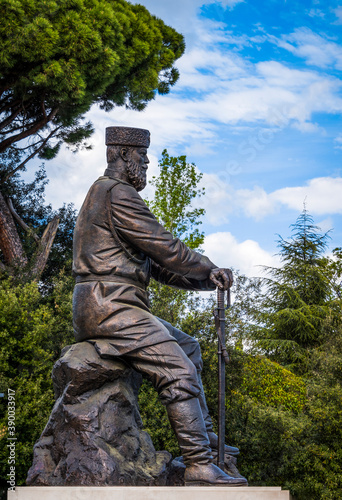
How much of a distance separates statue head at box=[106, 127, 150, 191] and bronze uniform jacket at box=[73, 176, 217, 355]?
160 millimetres

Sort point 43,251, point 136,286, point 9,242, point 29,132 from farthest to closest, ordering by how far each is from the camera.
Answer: point 43,251 < point 29,132 < point 9,242 < point 136,286

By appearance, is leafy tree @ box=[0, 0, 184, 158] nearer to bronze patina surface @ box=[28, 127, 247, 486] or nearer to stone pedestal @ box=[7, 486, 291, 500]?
bronze patina surface @ box=[28, 127, 247, 486]

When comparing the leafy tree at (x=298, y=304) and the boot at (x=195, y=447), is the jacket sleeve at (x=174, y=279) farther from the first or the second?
the leafy tree at (x=298, y=304)

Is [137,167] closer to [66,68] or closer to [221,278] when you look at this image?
[221,278]

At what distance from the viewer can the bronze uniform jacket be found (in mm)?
5418

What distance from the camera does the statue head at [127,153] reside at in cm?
596

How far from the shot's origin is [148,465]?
5.50m

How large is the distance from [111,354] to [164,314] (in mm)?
11588

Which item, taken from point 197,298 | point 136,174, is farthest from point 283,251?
point 136,174

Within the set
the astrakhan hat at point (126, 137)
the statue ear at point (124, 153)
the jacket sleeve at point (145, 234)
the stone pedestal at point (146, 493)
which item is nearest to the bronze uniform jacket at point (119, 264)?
the jacket sleeve at point (145, 234)

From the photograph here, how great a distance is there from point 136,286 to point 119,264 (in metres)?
0.23

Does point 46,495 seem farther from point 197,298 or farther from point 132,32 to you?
point 132,32

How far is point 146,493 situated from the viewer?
471 cm

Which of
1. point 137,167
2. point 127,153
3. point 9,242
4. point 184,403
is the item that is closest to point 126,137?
point 127,153
